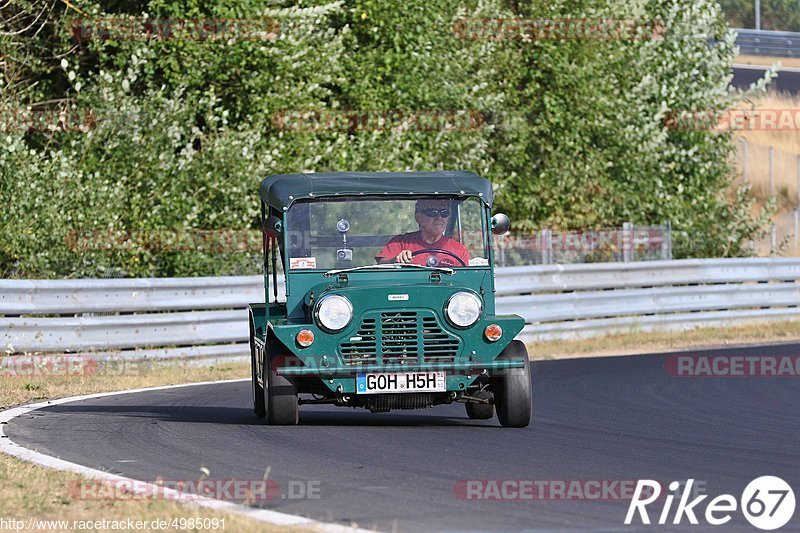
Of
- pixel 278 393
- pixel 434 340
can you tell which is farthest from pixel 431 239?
pixel 278 393

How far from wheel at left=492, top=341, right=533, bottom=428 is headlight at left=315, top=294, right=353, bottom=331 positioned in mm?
1154

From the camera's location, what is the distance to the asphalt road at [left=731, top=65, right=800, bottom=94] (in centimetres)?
5000

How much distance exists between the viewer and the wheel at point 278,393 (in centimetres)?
1003

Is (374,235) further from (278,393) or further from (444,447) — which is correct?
(444,447)

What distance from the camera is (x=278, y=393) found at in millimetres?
10109

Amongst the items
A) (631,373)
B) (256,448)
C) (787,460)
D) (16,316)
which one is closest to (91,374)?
(16,316)

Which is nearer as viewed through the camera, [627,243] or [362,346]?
[362,346]

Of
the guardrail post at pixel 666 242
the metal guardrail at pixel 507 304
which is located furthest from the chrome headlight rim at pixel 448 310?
the guardrail post at pixel 666 242

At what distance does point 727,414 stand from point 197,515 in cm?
602

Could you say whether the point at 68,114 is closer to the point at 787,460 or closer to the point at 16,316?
the point at 16,316

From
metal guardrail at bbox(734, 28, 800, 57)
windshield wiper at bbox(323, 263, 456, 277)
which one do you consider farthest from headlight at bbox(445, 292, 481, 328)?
metal guardrail at bbox(734, 28, 800, 57)

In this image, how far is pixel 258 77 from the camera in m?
21.3

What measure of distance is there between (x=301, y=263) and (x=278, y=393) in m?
1.03

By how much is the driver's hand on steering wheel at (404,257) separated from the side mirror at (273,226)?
0.91 m
